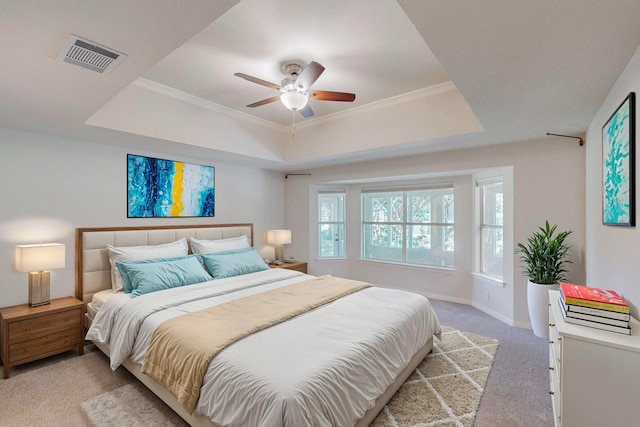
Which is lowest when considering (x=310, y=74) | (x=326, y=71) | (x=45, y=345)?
(x=45, y=345)

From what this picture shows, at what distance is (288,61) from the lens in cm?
260

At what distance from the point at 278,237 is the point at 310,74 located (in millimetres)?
3235

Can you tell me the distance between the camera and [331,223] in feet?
18.9

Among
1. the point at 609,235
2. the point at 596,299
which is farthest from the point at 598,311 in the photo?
the point at 609,235

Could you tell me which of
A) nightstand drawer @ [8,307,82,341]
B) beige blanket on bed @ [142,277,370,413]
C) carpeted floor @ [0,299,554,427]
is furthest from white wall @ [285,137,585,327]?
nightstand drawer @ [8,307,82,341]

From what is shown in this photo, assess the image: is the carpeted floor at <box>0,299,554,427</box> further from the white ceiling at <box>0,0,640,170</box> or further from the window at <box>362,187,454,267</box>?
the white ceiling at <box>0,0,640,170</box>

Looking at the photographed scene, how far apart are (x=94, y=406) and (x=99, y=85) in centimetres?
229

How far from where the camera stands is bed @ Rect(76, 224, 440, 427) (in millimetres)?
1523

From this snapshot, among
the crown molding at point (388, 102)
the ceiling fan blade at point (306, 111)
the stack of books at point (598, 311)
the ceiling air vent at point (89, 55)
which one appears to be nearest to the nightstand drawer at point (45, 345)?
the ceiling air vent at point (89, 55)

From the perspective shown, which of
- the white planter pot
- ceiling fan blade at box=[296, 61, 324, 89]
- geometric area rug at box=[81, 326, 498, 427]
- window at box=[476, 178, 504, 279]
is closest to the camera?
geometric area rug at box=[81, 326, 498, 427]

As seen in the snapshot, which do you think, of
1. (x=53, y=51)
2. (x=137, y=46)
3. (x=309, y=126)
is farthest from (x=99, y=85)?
(x=309, y=126)

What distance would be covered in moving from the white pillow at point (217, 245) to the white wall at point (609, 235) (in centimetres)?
396

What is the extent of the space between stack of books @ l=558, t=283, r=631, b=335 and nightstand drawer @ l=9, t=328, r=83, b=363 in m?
4.06

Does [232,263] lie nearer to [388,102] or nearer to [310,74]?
[310,74]
